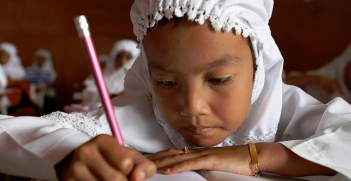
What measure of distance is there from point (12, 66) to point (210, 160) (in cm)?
587

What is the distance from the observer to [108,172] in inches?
13.0

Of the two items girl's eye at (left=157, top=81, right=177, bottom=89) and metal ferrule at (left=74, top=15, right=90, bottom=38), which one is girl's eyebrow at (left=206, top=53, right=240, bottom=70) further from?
metal ferrule at (left=74, top=15, right=90, bottom=38)

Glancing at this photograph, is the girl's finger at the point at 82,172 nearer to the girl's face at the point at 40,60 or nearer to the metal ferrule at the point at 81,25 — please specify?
the metal ferrule at the point at 81,25

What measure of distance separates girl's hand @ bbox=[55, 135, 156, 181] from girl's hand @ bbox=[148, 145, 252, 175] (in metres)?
0.20

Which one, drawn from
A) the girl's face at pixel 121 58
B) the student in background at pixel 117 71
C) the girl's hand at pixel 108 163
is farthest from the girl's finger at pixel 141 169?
the girl's face at pixel 121 58

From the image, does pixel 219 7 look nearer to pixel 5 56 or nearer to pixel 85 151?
pixel 85 151

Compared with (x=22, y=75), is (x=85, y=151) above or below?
below

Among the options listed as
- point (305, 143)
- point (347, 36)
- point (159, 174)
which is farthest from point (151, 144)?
point (347, 36)

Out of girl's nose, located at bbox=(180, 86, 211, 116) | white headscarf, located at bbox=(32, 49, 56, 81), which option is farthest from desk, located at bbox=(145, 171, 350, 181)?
white headscarf, located at bbox=(32, 49, 56, 81)

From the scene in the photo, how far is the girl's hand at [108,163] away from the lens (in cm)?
32

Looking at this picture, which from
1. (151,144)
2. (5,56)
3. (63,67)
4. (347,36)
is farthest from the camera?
(63,67)

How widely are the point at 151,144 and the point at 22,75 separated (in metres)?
5.52

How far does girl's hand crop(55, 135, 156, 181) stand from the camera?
32 cm

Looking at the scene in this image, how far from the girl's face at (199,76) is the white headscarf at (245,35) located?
0.07 ft
